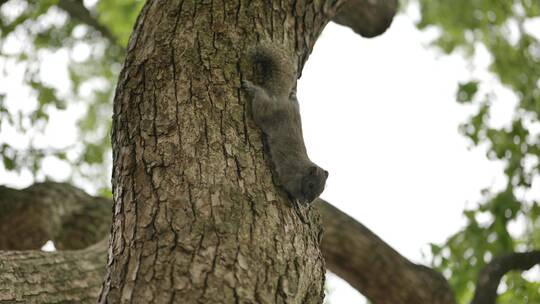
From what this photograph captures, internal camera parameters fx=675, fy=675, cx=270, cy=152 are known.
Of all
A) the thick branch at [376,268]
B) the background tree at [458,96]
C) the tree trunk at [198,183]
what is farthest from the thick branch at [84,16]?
the tree trunk at [198,183]

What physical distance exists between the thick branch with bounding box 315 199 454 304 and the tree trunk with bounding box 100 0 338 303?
1918 mm

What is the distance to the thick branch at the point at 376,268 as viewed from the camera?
3.91 m

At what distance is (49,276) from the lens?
284 centimetres

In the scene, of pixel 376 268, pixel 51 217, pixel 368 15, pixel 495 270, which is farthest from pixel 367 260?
pixel 51 217

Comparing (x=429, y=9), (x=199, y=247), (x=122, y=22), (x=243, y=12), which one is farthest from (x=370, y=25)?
(x=429, y=9)

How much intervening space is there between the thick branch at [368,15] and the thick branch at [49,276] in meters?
1.66

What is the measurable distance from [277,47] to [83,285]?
4.82 feet

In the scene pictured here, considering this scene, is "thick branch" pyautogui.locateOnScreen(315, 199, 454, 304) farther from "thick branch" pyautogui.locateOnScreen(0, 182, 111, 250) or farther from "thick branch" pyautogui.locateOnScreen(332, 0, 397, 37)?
"thick branch" pyautogui.locateOnScreen(0, 182, 111, 250)

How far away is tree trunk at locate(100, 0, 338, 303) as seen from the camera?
164 cm

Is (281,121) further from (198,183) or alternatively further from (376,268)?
(376,268)

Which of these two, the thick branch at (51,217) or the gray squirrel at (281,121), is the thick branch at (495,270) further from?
the thick branch at (51,217)

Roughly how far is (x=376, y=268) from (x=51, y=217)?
1.91 meters

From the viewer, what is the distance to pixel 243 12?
2.27 metres

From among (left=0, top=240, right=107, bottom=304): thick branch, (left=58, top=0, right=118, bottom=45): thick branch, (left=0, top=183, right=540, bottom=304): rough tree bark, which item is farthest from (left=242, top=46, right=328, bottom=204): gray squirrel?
(left=58, top=0, right=118, bottom=45): thick branch
